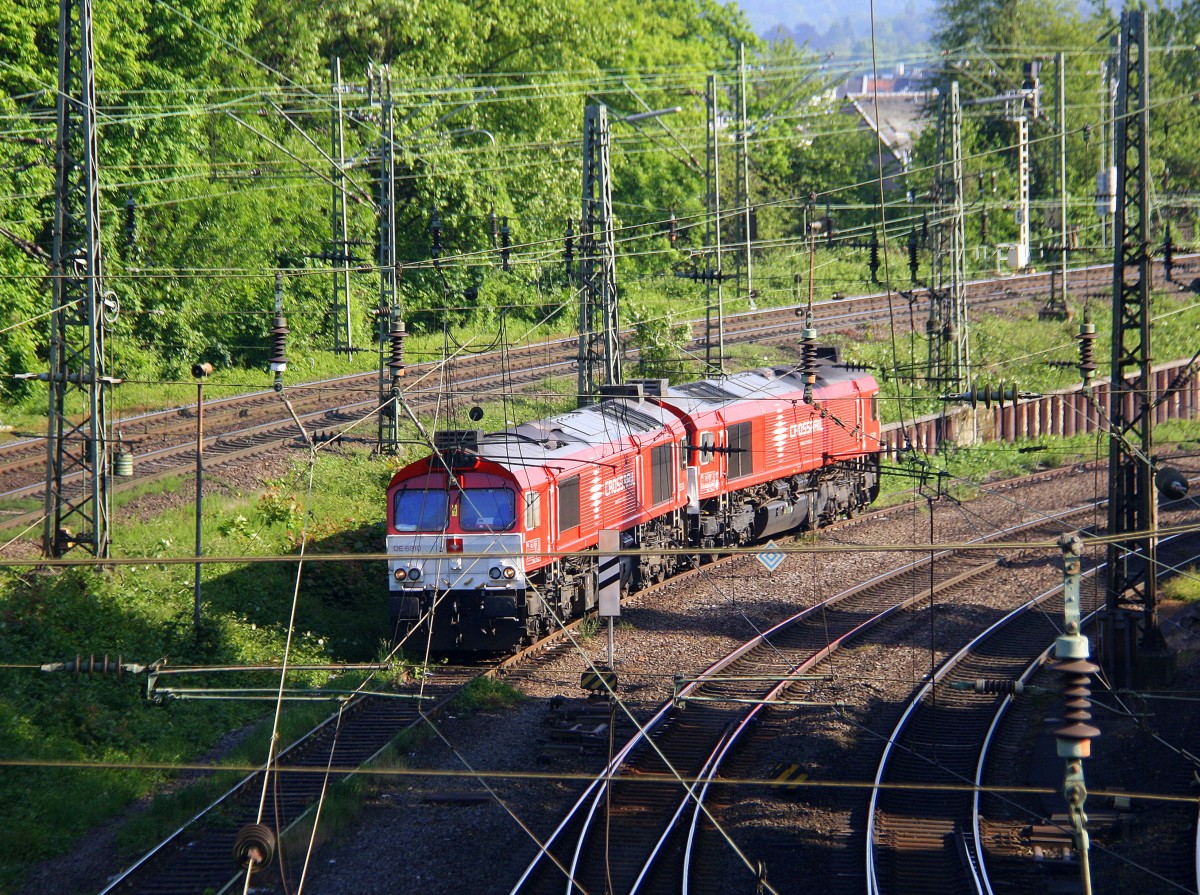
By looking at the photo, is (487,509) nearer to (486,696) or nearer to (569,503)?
(569,503)

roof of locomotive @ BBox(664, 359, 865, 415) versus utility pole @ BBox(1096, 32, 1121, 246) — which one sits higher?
utility pole @ BBox(1096, 32, 1121, 246)

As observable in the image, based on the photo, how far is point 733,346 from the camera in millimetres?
38844

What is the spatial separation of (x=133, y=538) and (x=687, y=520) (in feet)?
30.7

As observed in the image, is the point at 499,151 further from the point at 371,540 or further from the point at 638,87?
the point at 371,540

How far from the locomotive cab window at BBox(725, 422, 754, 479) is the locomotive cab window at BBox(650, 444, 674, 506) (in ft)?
5.59

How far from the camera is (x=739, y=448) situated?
24.8m

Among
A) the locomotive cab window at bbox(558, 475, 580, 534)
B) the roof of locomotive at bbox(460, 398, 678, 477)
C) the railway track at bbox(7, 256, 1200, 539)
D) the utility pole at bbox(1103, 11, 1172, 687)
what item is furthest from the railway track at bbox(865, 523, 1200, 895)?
the roof of locomotive at bbox(460, 398, 678, 477)

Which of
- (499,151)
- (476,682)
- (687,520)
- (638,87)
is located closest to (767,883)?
(476,682)

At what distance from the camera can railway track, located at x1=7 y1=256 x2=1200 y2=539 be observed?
24406 mm

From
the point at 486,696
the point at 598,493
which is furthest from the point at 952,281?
the point at 486,696

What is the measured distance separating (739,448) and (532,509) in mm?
6875

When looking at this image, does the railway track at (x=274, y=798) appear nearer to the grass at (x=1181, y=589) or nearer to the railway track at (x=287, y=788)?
the railway track at (x=287, y=788)

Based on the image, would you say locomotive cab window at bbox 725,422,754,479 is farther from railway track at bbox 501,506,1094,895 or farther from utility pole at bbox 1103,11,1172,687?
utility pole at bbox 1103,11,1172,687

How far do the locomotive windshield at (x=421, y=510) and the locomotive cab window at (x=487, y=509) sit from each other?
9.7 inches
